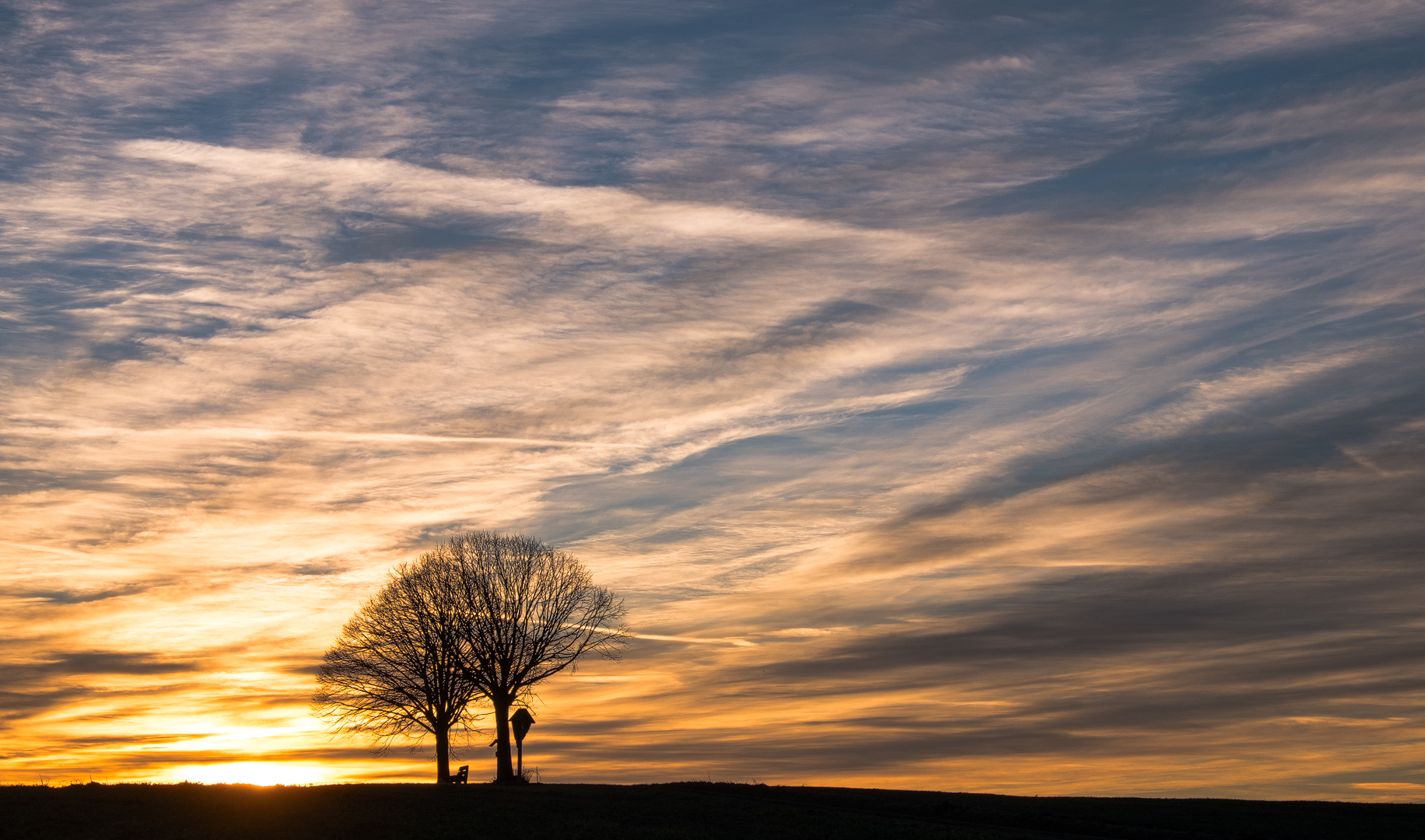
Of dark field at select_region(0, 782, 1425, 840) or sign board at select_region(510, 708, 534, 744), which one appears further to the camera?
sign board at select_region(510, 708, 534, 744)

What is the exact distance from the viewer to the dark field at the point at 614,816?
38.2 metres

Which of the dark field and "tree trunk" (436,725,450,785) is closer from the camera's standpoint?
the dark field

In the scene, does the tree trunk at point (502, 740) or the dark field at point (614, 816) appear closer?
the dark field at point (614, 816)

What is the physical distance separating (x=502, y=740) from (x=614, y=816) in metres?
21.2

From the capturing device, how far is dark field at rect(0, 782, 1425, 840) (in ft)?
125

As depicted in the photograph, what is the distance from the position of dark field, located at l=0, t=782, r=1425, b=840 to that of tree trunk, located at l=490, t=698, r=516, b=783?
27.8ft

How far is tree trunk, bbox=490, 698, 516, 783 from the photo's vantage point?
61.6 metres

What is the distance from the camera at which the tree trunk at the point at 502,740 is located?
61.6 metres

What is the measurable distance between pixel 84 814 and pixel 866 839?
27.8 m

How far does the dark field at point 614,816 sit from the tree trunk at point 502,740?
333 inches

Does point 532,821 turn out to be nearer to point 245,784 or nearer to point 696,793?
point 696,793

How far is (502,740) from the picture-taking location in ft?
206

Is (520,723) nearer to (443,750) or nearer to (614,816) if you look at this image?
(443,750)

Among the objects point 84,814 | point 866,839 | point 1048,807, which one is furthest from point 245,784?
point 1048,807
